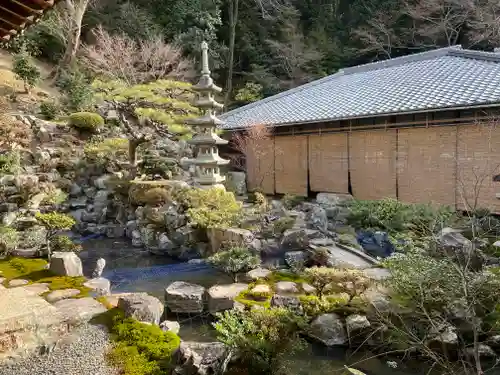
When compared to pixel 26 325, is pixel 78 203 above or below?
above

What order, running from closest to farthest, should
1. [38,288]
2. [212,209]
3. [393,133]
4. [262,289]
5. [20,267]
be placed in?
[38,288] → [262,289] → [20,267] → [212,209] → [393,133]

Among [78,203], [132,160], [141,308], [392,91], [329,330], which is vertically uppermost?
[392,91]

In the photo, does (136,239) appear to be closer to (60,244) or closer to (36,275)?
(60,244)

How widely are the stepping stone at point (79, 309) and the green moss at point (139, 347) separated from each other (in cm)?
29

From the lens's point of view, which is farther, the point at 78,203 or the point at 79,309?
the point at 78,203

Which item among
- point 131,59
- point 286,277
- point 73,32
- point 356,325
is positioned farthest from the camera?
point 73,32

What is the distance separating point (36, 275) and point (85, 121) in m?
12.4

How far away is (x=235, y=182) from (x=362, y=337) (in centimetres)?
1097

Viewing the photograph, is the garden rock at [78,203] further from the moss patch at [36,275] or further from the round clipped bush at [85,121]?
the moss patch at [36,275]

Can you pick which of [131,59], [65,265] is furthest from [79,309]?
[131,59]

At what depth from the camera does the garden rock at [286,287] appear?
22.6ft

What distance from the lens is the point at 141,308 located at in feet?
16.4

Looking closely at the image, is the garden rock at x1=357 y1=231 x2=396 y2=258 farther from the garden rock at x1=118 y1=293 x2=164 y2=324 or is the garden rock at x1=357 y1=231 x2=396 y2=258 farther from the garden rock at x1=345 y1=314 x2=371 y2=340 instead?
the garden rock at x1=118 y1=293 x2=164 y2=324

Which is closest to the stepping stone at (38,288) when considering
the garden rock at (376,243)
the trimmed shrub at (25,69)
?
the garden rock at (376,243)
